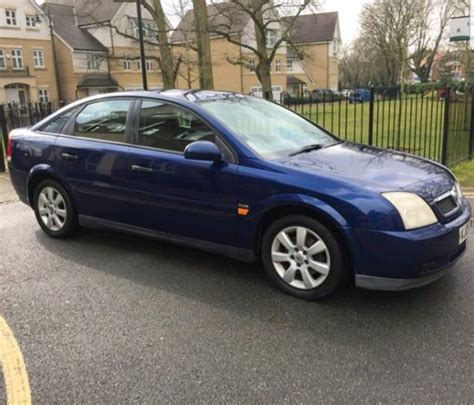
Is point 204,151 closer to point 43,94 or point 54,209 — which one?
point 54,209

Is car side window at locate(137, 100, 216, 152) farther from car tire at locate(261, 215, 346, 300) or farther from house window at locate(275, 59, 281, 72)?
house window at locate(275, 59, 281, 72)

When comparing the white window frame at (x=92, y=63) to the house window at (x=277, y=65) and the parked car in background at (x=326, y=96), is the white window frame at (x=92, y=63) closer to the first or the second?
the house window at (x=277, y=65)

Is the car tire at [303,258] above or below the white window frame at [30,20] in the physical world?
below

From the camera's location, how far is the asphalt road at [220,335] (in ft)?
9.06

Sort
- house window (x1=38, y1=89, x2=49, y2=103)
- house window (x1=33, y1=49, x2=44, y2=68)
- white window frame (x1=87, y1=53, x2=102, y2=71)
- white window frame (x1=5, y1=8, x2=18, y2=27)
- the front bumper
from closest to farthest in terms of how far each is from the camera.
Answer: the front bumper < white window frame (x1=5, y1=8, x2=18, y2=27) < house window (x1=33, y1=49, x2=44, y2=68) < house window (x1=38, y1=89, x2=49, y2=103) < white window frame (x1=87, y1=53, x2=102, y2=71)

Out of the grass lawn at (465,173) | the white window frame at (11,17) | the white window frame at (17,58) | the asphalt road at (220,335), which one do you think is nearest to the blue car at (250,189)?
the asphalt road at (220,335)

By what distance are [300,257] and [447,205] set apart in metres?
1.17

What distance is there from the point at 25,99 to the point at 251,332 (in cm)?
4407

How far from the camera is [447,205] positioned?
371cm

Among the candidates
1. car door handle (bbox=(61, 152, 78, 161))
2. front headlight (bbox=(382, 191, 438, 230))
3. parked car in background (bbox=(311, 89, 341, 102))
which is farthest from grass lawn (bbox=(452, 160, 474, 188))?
car door handle (bbox=(61, 152, 78, 161))

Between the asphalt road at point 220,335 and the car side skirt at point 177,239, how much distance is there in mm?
255

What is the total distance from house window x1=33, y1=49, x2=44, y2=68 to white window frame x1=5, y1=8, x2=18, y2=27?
264cm

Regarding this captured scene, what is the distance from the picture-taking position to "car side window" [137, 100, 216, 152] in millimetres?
4301

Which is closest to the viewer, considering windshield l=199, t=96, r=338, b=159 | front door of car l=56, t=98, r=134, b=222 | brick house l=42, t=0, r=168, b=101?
windshield l=199, t=96, r=338, b=159
